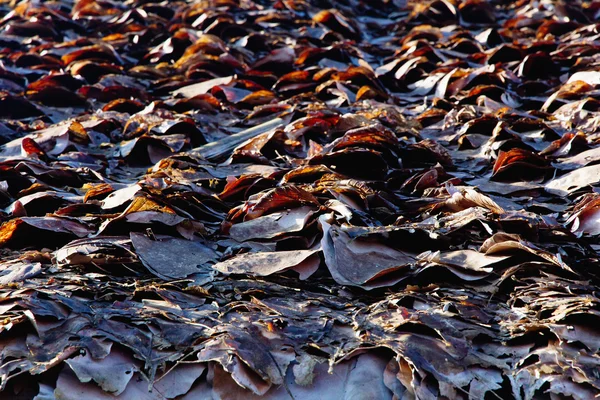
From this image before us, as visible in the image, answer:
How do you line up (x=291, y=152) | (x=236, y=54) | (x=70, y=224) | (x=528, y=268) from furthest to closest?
(x=236, y=54) → (x=291, y=152) → (x=70, y=224) → (x=528, y=268)

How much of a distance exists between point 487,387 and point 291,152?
3.91 ft

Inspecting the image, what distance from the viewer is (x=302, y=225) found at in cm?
159

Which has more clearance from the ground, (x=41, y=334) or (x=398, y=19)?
(x=41, y=334)

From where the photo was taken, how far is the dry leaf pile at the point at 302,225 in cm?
120

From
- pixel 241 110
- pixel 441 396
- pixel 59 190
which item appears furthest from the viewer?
pixel 241 110

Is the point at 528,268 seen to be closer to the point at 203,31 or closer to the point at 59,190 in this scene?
the point at 59,190

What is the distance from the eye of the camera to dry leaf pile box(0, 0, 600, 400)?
120cm

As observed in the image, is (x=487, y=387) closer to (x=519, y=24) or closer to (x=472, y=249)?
(x=472, y=249)

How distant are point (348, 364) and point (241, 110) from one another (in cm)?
164

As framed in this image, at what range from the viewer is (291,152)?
7.23 ft

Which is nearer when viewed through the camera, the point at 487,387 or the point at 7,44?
the point at 487,387

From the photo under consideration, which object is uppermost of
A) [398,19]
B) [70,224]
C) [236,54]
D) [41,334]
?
[41,334]

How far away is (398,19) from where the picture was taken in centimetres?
443

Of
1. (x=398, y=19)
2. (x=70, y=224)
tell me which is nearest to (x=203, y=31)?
(x=398, y=19)
